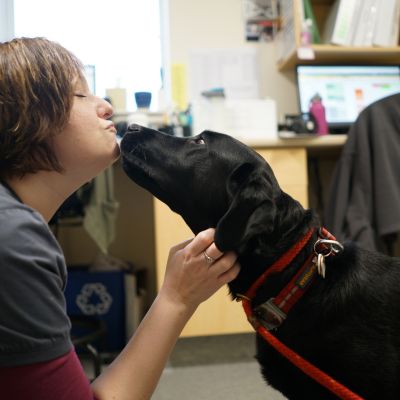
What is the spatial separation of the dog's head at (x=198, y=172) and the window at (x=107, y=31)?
68.4 inches

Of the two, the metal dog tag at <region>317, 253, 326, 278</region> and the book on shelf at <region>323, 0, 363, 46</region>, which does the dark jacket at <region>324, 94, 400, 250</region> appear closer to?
the book on shelf at <region>323, 0, 363, 46</region>

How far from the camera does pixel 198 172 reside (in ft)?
3.28

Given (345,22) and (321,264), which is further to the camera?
(345,22)

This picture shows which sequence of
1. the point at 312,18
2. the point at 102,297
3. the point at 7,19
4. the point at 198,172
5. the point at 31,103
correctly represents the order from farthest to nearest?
the point at 7,19 → the point at 312,18 → the point at 102,297 → the point at 198,172 → the point at 31,103

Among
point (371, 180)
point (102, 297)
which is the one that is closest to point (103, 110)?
point (371, 180)

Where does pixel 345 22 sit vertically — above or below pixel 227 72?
above

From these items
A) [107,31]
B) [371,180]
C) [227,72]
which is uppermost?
[107,31]

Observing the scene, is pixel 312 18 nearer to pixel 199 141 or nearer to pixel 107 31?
pixel 107 31

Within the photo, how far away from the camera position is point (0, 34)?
8.54 feet

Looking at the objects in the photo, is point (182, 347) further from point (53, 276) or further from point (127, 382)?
point (53, 276)

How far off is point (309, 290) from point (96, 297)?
1.47 m

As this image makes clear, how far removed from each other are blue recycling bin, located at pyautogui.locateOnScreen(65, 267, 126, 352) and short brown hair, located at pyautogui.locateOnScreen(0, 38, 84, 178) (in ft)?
4.57

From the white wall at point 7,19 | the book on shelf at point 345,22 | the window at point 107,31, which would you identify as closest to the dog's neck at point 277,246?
the book on shelf at point 345,22

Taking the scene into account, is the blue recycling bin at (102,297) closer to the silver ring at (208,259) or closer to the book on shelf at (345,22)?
the silver ring at (208,259)
